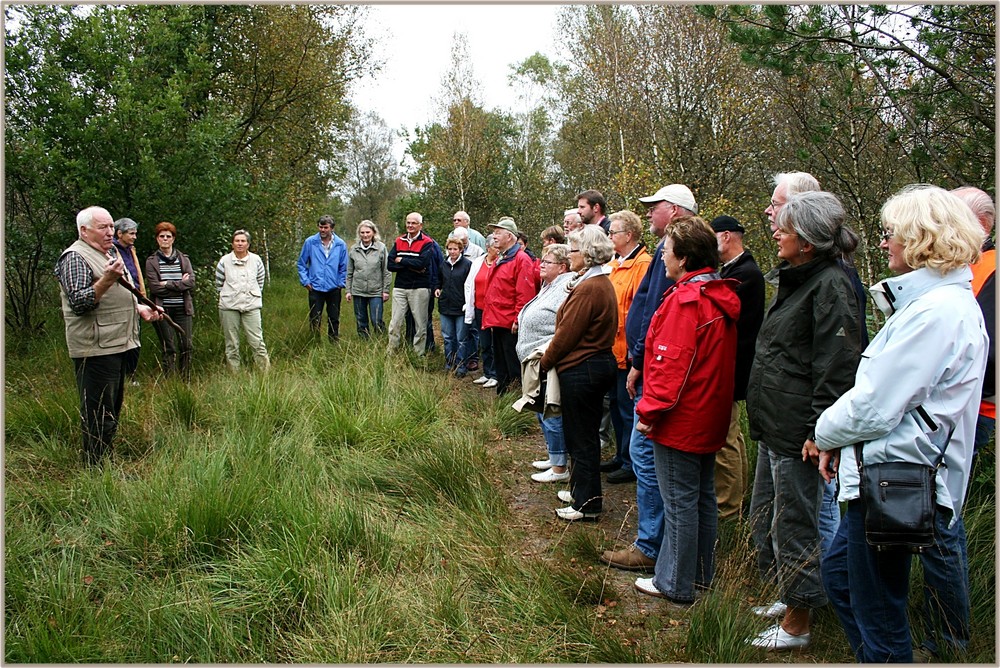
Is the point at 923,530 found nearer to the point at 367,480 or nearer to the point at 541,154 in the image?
the point at 367,480

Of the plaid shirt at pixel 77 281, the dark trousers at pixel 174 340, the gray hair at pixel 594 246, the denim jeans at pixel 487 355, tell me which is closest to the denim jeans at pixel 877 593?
the gray hair at pixel 594 246

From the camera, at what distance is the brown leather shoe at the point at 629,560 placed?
3.82 meters

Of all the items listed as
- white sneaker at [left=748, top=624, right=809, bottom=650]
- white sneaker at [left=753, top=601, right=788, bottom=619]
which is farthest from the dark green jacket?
white sneaker at [left=748, top=624, right=809, bottom=650]

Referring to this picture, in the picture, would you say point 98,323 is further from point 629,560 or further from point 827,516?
point 827,516

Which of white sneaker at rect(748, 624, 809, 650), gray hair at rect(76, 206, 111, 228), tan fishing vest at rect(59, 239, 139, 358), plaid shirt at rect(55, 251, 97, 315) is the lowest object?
white sneaker at rect(748, 624, 809, 650)

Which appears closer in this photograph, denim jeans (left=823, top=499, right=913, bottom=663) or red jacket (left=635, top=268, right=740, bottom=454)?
denim jeans (left=823, top=499, right=913, bottom=663)

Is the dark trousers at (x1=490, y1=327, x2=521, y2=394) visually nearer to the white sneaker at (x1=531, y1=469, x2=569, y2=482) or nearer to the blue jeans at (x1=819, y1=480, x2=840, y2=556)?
the white sneaker at (x1=531, y1=469, x2=569, y2=482)

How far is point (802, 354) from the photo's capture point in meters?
2.85

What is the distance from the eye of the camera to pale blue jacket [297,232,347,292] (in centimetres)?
955

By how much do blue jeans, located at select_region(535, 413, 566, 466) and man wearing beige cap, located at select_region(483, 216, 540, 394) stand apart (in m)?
2.05

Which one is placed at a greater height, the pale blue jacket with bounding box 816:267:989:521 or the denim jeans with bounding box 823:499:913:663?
the pale blue jacket with bounding box 816:267:989:521

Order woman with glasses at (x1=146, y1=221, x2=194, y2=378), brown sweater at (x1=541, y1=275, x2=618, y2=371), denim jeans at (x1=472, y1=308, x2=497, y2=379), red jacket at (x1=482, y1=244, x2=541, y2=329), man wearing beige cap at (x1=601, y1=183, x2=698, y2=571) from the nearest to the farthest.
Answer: man wearing beige cap at (x1=601, y1=183, x2=698, y2=571), brown sweater at (x1=541, y1=275, x2=618, y2=371), red jacket at (x1=482, y1=244, x2=541, y2=329), woman with glasses at (x1=146, y1=221, x2=194, y2=378), denim jeans at (x1=472, y1=308, x2=497, y2=379)

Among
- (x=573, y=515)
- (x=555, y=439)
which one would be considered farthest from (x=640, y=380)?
(x=555, y=439)

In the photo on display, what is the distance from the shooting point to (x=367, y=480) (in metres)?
4.76
